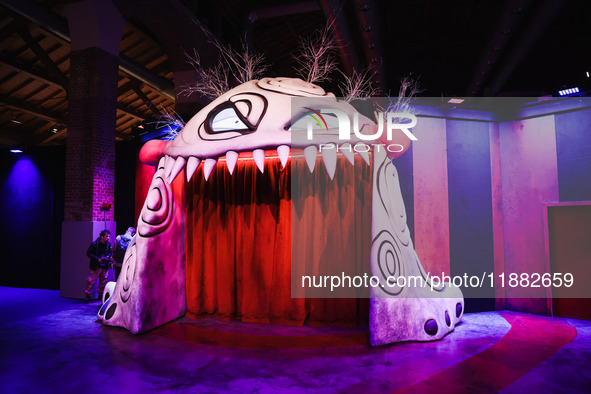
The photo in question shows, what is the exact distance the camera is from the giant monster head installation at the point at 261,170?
129 inches

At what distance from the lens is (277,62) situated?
1162 centimetres

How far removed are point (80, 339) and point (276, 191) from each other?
9.00ft

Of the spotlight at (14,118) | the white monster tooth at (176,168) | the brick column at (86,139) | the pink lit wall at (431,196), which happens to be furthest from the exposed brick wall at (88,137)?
the spotlight at (14,118)

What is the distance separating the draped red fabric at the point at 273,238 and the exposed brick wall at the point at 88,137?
2.59 metres

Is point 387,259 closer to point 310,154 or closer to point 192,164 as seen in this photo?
point 310,154

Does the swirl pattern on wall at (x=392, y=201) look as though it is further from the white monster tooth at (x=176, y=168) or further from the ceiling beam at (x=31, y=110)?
the ceiling beam at (x=31, y=110)

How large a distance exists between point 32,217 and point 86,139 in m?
2.56

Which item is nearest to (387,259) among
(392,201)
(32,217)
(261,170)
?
(392,201)

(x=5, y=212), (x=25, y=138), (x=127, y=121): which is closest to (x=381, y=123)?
(x=5, y=212)

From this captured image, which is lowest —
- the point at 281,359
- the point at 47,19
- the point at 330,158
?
the point at 281,359

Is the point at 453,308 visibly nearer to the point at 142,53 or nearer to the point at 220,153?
the point at 220,153

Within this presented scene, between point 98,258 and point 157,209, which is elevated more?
point 157,209

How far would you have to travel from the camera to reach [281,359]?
313 cm

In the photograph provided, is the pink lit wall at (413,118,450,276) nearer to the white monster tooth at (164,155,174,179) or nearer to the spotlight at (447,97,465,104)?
the spotlight at (447,97,465,104)
